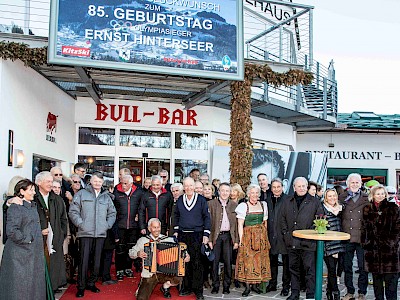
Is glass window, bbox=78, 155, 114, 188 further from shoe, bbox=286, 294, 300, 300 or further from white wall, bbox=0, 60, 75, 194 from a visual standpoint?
shoe, bbox=286, 294, 300, 300

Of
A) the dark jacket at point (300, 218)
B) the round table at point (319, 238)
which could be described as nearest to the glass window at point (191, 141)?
the dark jacket at point (300, 218)

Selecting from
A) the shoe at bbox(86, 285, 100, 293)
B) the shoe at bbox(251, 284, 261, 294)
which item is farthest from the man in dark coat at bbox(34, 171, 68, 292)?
the shoe at bbox(251, 284, 261, 294)

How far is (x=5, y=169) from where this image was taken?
689cm

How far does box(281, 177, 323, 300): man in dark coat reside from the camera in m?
6.06

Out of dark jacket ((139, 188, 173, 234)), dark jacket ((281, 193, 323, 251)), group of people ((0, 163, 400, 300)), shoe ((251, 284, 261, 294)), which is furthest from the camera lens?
dark jacket ((139, 188, 173, 234))

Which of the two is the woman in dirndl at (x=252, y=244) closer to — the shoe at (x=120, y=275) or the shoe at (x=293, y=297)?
the shoe at (x=293, y=297)

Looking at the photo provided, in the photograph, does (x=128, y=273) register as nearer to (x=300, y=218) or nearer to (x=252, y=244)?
(x=252, y=244)

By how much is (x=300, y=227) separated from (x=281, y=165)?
639cm

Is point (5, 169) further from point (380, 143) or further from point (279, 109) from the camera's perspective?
point (380, 143)

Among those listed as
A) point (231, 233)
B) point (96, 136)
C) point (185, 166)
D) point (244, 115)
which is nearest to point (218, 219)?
point (231, 233)

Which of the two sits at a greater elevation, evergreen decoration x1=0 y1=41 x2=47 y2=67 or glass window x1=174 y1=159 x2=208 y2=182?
evergreen decoration x1=0 y1=41 x2=47 y2=67

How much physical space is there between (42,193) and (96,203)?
0.78 meters

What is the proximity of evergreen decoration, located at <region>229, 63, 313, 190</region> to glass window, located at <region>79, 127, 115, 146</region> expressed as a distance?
14.4 feet

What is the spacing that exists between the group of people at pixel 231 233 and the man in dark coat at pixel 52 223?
1cm
